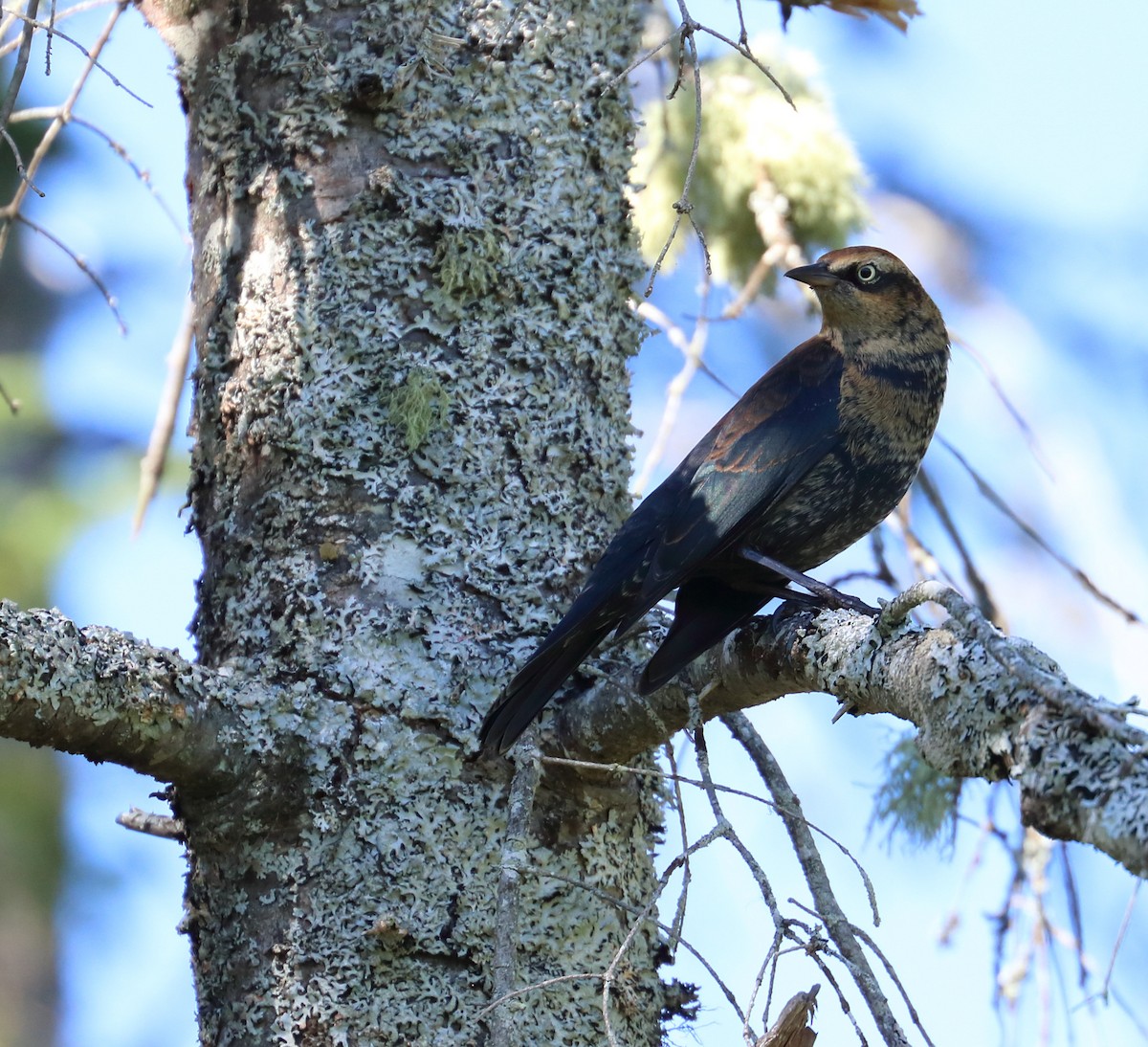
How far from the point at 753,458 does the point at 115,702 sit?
1.29 m

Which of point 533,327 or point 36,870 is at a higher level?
point 36,870

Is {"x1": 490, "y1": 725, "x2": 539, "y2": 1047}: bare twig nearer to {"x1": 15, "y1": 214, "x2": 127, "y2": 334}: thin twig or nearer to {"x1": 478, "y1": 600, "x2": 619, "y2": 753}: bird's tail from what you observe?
{"x1": 478, "y1": 600, "x2": 619, "y2": 753}: bird's tail

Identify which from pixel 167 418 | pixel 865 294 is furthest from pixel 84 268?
pixel 865 294

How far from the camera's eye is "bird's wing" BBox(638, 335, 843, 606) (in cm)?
246

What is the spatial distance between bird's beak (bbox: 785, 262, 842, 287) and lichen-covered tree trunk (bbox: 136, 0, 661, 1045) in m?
0.51

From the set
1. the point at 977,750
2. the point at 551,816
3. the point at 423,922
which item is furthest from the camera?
the point at 551,816

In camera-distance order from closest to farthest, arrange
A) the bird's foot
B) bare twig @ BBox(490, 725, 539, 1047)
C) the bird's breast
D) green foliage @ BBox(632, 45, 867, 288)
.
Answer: bare twig @ BBox(490, 725, 539, 1047), the bird's foot, the bird's breast, green foliage @ BBox(632, 45, 867, 288)

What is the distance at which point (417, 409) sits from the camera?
7.45 feet

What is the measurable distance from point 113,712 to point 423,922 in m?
0.55

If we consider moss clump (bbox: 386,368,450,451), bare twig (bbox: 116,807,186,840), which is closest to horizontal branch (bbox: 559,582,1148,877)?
moss clump (bbox: 386,368,450,451)

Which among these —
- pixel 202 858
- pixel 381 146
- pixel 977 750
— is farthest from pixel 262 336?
pixel 977 750

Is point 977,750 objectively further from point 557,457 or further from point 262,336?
point 262,336

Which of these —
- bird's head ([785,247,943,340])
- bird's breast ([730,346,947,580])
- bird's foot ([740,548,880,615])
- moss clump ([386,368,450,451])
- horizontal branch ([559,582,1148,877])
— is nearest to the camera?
horizontal branch ([559,582,1148,877])

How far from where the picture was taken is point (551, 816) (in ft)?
7.13
